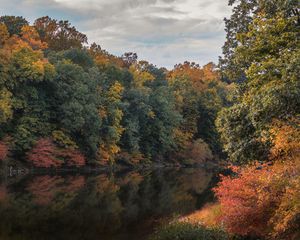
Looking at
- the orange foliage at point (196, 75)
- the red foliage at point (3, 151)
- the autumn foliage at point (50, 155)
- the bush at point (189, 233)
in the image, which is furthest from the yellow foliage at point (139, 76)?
the bush at point (189, 233)

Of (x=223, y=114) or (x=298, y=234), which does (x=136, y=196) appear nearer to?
(x=223, y=114)

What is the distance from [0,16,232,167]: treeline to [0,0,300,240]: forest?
171mm

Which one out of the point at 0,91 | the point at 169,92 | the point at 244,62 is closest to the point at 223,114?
the point at 244,62

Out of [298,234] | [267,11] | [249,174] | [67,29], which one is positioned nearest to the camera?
[298,234]

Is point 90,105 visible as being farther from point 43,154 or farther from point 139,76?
point 139,76

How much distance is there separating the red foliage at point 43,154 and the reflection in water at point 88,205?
3.70 m

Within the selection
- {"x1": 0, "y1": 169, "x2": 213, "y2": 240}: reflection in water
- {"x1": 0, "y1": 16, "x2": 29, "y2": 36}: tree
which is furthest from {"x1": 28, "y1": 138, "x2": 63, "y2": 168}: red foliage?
{"x1": 0, "y1": 16, "x2": 29, "y2": 36}: tree

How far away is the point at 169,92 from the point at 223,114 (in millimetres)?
63305

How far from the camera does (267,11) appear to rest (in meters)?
21.9

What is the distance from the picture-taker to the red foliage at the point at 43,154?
55.1 m

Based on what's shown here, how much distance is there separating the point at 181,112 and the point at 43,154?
41392 mm

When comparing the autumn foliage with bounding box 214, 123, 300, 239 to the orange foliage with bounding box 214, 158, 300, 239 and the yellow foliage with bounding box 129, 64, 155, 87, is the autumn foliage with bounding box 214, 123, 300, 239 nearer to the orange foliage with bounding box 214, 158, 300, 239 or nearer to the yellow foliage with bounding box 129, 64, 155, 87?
the orange foliage with bounding box 214, 158, 300, 239

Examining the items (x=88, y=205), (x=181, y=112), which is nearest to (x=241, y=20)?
(x=88, y=205)

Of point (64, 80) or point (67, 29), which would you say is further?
point (67, 29)
